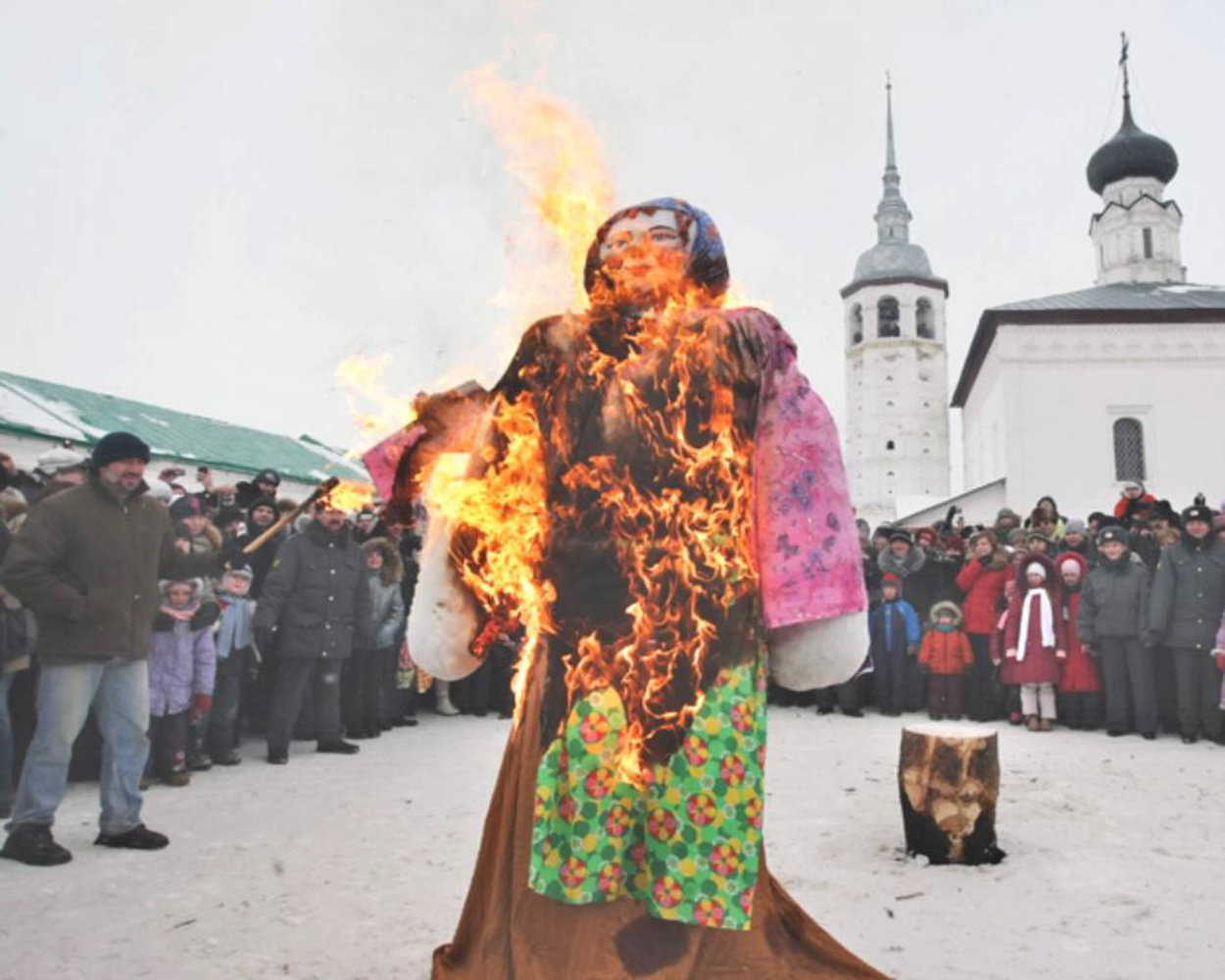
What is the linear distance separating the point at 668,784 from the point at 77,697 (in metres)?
3.82

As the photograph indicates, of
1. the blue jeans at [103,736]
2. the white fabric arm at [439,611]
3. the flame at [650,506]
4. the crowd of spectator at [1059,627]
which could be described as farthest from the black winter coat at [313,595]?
the flame at [650,506]

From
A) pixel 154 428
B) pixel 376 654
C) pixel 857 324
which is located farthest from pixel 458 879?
pixel 857 324

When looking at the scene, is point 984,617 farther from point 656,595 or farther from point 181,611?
point 656,595

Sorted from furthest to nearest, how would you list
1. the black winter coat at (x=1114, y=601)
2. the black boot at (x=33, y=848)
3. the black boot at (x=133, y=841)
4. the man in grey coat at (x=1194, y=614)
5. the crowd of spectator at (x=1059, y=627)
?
the black winter coat at (x=1114, y=601), the crowd of spectator at (x=1059, y=627), the man in grey coat at (x=1194, y=614), the black boot at (x=133, y=841), the black boot at (x=33, y=848)

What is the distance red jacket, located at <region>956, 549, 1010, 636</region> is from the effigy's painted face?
877cm

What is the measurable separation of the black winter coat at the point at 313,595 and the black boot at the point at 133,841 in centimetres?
262

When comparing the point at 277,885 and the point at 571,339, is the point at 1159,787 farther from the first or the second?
the point at 571,339

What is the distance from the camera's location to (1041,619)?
9648mm

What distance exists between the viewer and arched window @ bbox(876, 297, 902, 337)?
56.8 metres

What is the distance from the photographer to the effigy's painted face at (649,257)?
258cm

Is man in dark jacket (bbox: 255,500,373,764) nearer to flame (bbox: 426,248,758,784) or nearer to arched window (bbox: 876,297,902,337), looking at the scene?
flame (bbox: 426,248,758,784)

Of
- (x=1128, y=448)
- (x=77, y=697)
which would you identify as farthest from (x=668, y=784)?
(x=1128, y=448)

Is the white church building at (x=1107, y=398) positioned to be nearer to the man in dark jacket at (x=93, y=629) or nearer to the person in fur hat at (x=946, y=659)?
the person in fur hat at (x=946, y=659)

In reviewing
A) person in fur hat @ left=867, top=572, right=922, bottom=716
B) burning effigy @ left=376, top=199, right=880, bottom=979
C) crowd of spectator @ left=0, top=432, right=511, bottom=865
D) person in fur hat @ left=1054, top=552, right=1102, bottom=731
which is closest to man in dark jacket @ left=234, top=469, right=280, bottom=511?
crowd of spectator @ left=0, top=432, right=511, bottom=865
